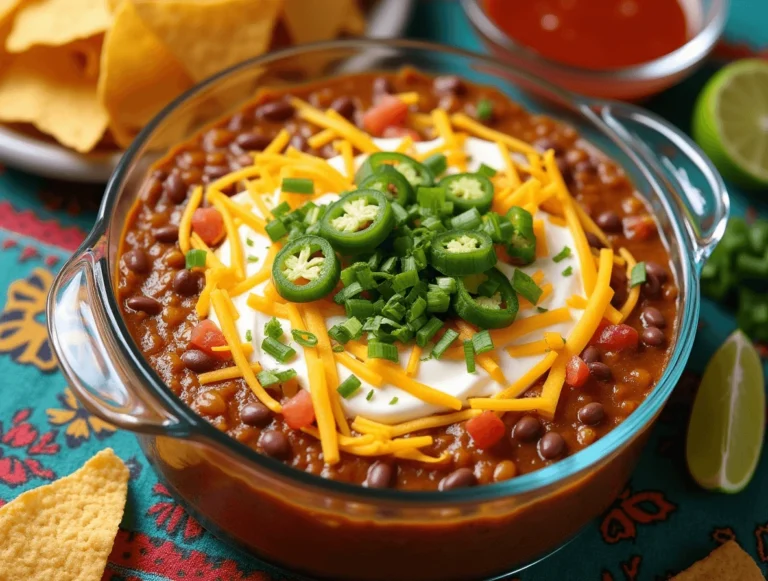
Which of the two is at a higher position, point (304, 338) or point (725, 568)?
point (304, 338)

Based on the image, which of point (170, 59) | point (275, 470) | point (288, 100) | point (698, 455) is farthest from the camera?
point (170, 59)

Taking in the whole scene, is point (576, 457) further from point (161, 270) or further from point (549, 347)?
point (161, 270)

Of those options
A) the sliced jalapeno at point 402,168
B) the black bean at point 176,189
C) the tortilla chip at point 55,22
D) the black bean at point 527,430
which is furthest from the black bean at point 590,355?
the tortilla chip at point 55,22

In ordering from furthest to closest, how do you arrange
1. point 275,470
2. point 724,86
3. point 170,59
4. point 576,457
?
point 724,86, point 170,59, point 576,457, point 275,470

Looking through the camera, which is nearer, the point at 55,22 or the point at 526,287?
the point at 526,287

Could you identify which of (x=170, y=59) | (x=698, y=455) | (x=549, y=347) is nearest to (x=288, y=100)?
(x=170, y=59)

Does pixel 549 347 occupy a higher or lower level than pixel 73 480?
higher

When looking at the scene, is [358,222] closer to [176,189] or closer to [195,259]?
[195,259]

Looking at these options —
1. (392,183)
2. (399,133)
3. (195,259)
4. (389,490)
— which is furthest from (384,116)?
(389,490)

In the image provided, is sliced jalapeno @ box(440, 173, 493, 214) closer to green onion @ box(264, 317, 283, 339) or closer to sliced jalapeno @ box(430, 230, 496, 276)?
sliced jalapeno @ box(430, 230, 496, 276)
